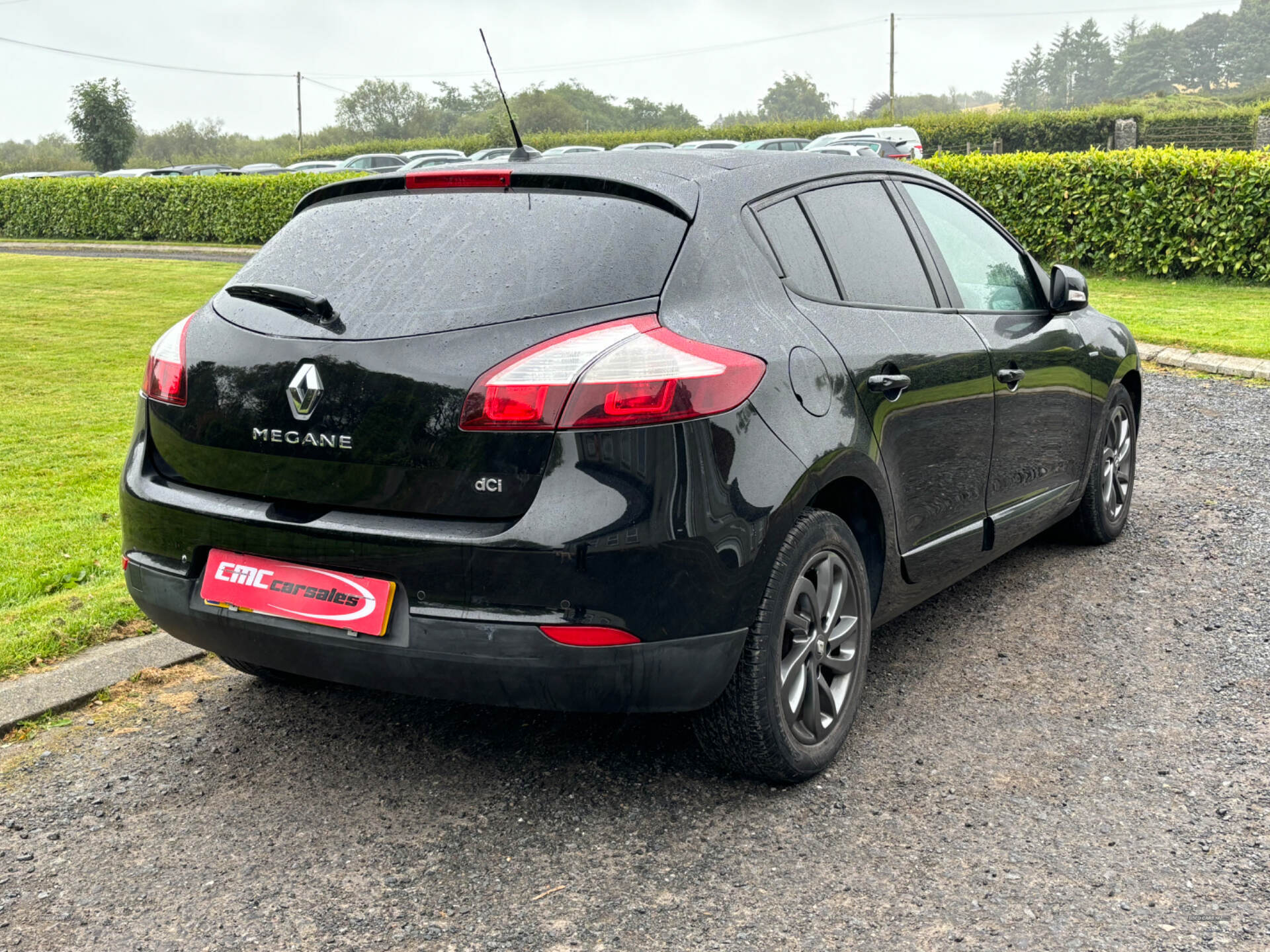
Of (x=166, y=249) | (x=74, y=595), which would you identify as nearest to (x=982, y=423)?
(x=74, y=595)

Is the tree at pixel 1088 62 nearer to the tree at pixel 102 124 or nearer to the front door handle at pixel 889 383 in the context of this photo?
the tree at pixel 102 124

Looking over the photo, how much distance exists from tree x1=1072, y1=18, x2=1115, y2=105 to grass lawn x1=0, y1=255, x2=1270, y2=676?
627 feet

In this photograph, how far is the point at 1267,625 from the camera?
15.0 feet

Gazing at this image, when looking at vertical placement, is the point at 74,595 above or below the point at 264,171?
below

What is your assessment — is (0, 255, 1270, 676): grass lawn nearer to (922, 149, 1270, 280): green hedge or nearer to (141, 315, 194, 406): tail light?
(922, 149, 1270, 280): green hedge

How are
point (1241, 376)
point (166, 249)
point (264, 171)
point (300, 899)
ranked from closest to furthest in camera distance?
point (300, 899) → point (1241, 376) → point (166, 249) → point (264, 171)

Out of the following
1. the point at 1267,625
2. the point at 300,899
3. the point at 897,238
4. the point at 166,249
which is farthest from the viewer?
the point at 166,249

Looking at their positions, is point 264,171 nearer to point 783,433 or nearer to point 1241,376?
point 1241,376

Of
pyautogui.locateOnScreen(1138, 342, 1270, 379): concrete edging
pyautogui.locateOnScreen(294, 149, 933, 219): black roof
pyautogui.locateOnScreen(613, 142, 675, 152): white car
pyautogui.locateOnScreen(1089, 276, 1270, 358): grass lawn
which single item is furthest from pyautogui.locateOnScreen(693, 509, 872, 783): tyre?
pyautogui.locateOnScreen(1089, 276, 1270, 358): grass lawn

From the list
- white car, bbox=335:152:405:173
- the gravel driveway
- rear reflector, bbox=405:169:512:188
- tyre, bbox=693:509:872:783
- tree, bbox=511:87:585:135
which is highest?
tree, bbox=511:87:585:135

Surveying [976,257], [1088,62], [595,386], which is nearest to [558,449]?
[595,386]

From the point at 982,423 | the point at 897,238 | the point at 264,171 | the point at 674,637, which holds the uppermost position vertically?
the point at 264,171

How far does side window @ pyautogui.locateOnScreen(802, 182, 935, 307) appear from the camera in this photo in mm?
3777

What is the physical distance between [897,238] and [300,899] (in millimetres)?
2712
